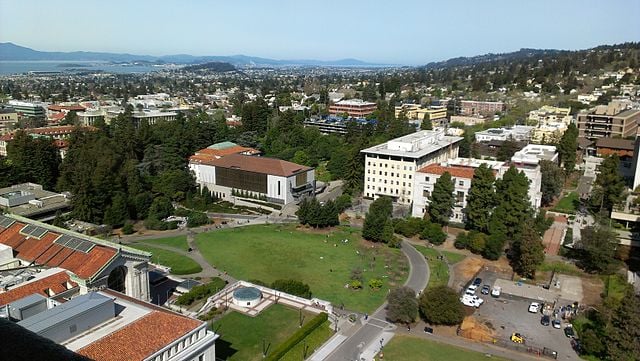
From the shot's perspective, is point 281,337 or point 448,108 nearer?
point 281,337

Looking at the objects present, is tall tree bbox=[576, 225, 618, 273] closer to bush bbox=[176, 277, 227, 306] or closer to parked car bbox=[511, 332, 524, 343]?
parked car bbox=[511, 332, 524, 343]

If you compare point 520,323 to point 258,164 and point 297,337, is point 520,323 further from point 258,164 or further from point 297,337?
point 258,164

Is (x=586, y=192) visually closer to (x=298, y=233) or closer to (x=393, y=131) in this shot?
(x=393, y=131)

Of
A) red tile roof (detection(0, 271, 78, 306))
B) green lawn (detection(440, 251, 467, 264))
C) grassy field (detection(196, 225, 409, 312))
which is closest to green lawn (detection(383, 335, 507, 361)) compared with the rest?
grassy field (detection(196, 225, 409, 312))

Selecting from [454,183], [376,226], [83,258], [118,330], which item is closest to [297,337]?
[118,330]

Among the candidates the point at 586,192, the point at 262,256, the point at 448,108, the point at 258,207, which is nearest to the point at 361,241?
the point at 262,256

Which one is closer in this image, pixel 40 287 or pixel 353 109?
pixel 40 287

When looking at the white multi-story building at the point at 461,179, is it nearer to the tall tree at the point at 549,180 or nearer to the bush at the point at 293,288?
the tall tree at the point at 549,180
